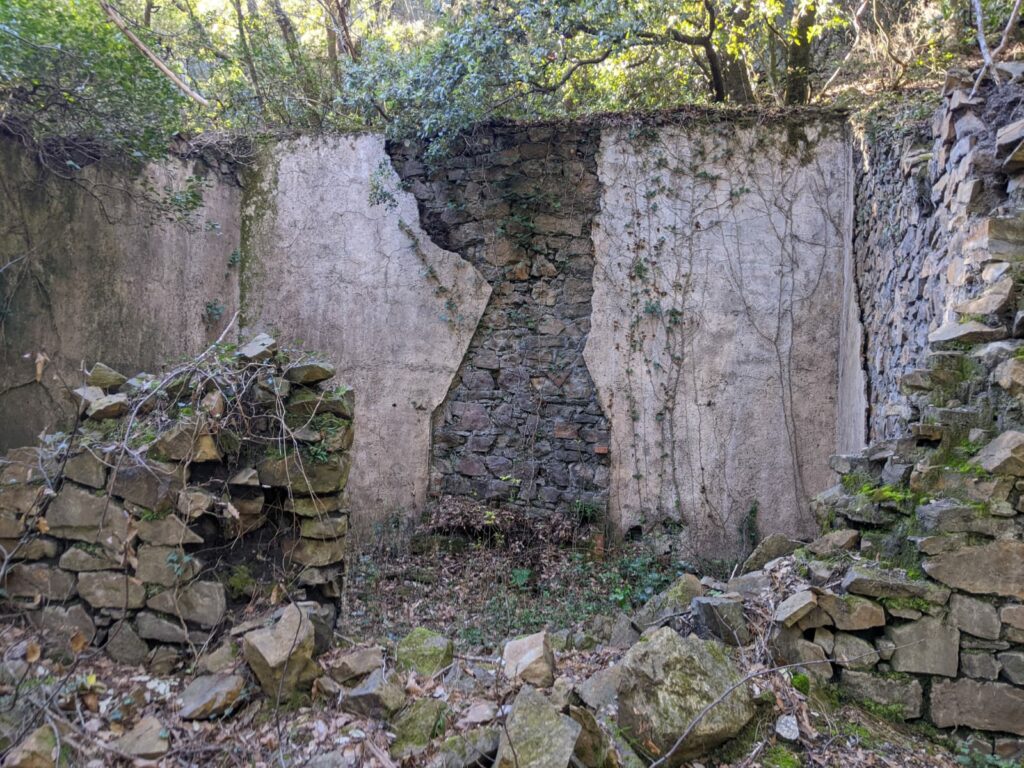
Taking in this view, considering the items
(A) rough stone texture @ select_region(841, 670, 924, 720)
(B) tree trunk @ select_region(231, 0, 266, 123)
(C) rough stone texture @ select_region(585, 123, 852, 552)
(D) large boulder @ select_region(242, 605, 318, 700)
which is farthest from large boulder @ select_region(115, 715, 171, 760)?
(B) tree trunk @ select_region(231, 0, 266, 123)

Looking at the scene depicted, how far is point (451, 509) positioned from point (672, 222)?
10.7ft

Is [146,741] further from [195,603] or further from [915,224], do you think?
[915,224]

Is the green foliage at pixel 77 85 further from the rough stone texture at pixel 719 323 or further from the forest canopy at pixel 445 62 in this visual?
the rough stone texture at pixel 719 323

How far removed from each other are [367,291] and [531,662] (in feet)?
14.7

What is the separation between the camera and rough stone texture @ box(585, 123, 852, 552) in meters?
5.93

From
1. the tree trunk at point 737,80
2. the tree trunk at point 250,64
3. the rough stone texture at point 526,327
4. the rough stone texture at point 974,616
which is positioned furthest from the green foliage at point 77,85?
the rough stone texture at point 974,616

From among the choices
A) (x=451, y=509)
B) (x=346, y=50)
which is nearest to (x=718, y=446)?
(x=451, y=509)

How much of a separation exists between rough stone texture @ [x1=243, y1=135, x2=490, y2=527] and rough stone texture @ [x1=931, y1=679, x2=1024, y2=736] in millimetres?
4388

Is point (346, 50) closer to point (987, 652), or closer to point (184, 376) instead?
point (184, 376)

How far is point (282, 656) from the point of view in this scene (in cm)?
272

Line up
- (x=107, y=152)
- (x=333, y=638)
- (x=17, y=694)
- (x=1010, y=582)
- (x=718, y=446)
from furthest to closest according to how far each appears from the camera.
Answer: (x=718, y=446), (x=107, y=152), (x=333, y=638), (x=1010, y=582), (x=17, y=694)

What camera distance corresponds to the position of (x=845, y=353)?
566cm

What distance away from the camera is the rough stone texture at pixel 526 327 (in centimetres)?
614

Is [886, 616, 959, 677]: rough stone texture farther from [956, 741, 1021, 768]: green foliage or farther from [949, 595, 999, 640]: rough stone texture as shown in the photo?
[956, 741, 1021, 768]: green foliage
